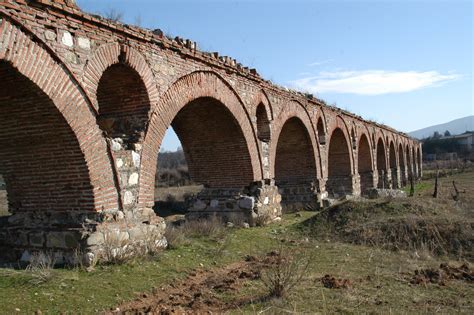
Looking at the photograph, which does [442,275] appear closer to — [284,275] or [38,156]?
[284,275]

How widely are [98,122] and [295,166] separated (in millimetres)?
9810

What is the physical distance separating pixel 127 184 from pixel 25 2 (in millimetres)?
2802

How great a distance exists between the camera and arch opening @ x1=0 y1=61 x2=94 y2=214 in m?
5.67

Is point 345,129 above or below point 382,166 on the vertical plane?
above

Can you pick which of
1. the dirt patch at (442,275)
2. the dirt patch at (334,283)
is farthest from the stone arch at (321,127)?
the dirt patch at (334,283)

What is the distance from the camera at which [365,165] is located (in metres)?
24.0

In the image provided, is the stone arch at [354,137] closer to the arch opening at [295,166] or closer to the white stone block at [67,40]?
the arch opening at [295,166]

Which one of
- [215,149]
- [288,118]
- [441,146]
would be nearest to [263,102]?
[288,118]

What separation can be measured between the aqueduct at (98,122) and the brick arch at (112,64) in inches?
0.6

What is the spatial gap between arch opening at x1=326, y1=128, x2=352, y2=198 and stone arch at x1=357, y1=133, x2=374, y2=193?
12.3 feet

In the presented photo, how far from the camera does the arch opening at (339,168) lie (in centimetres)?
1894

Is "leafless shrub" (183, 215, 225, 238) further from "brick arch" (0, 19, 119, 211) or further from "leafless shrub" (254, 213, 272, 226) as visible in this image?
"brick arch" (0, 19, 119, 211)

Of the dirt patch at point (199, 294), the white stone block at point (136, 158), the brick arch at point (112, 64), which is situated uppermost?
the brick arch at point (112, 64)

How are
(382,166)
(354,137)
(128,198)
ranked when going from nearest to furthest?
(128,198) → (354,137) → (382,166)
